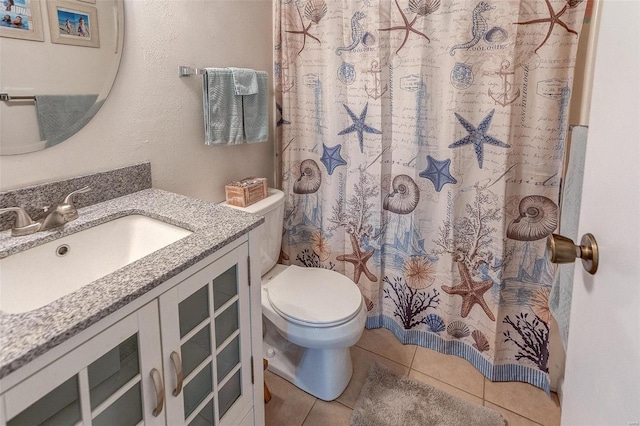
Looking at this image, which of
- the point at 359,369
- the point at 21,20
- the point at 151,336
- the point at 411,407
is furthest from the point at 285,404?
the point at 21,20

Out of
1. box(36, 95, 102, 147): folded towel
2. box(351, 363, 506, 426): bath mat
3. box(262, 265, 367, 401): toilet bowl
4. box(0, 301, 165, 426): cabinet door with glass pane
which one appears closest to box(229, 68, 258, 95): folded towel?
→ box(36, 95, 102, 147): folded towel

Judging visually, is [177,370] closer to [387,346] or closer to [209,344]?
[209,344]

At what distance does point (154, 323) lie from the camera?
2.73 ft

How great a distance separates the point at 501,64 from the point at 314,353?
1.41m

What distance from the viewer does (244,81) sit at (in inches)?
64.6

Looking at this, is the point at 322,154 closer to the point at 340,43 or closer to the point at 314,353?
the point at 340,43

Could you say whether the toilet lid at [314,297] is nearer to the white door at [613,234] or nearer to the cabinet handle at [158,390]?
the cabinet handle at [158,390]

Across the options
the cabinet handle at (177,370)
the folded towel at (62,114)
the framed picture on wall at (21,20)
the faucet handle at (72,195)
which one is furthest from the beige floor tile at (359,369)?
the framed picture on wall at (21,20)

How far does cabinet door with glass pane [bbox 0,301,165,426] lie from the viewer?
639mm

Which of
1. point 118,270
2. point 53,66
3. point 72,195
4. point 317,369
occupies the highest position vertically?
point 53,66

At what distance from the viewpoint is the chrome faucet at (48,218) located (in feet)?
3.33

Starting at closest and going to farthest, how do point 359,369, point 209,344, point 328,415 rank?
point 209,344 → point 328,415 → point 359,369

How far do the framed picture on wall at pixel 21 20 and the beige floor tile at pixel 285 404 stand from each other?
61.2 inches

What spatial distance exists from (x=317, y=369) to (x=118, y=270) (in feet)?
3.49
